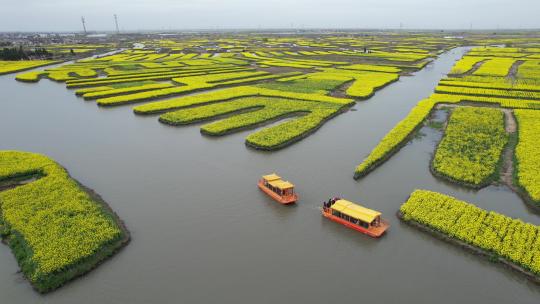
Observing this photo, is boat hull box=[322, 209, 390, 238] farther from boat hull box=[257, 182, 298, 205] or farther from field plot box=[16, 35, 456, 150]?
field plot box=[16, 35, 456, 150]

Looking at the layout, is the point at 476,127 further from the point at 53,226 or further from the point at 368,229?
the point at 53,226

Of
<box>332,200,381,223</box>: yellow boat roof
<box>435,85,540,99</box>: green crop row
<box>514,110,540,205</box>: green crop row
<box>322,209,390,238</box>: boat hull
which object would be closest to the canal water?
<box>322,209,390,238</box>: boat hull

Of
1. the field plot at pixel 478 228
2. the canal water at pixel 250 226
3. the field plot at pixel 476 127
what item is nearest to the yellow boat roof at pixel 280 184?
the canal water at pixel 250 226

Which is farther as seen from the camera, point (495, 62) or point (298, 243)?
point (495, 62)

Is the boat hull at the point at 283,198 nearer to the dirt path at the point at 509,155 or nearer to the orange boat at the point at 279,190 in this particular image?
the orange boat at the point at 279,190

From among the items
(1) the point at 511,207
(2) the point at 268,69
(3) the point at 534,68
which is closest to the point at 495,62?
(3) the point at 534,68

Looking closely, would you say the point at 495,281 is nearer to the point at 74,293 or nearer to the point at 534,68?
the point at 74,293

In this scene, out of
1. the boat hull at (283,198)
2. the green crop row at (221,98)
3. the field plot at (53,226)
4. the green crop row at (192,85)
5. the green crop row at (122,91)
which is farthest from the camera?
the green crop row at (122,91)
